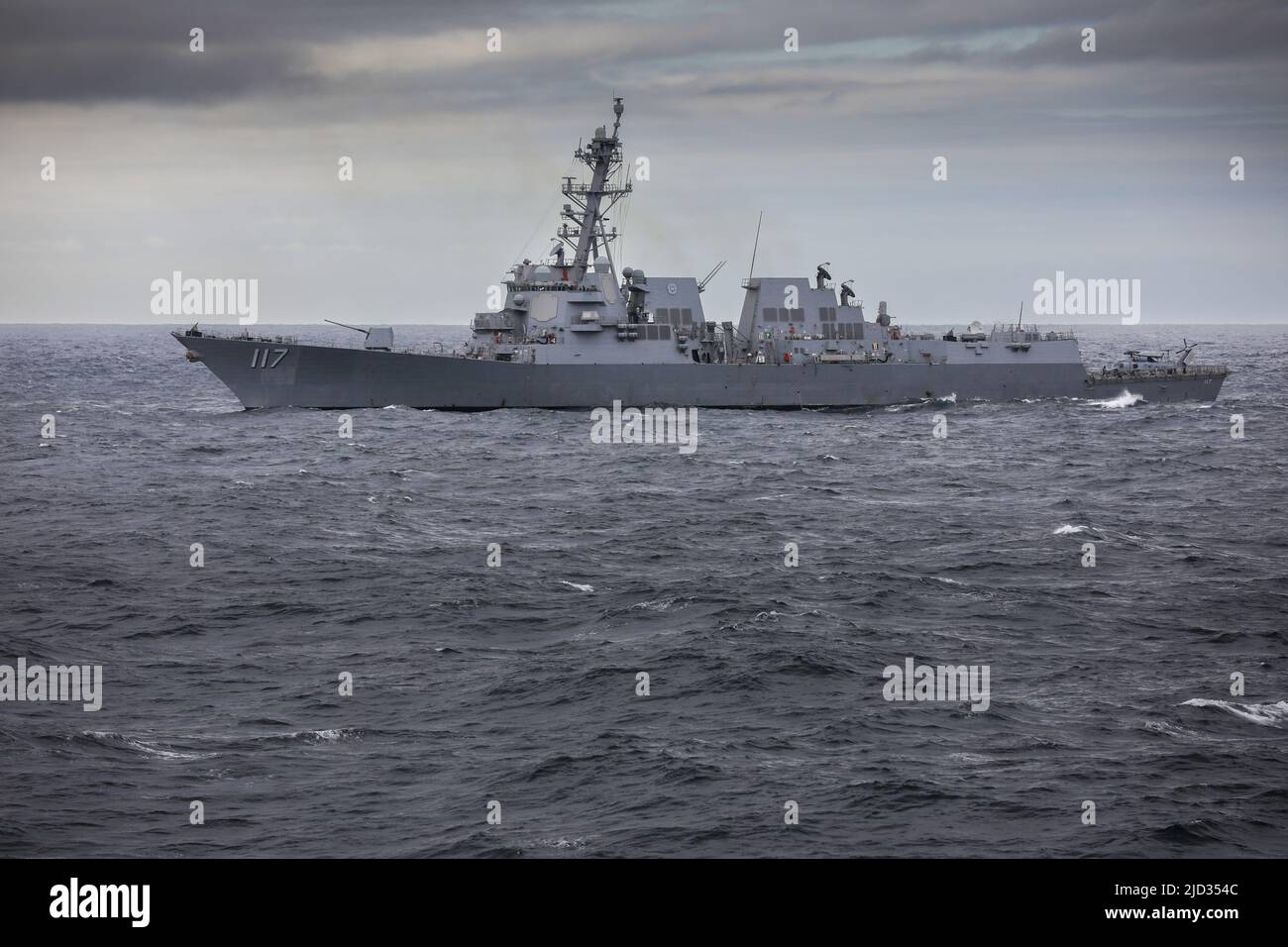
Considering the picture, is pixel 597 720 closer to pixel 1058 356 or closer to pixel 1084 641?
pixel 1084 641

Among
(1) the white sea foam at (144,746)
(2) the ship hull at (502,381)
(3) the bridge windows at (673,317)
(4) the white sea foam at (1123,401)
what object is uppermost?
(3) the bridge windows at (673,317)

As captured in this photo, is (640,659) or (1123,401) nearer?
(640,659)

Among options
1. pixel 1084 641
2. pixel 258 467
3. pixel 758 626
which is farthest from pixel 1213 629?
pixel 258 467

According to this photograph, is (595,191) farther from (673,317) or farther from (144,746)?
(144,746)

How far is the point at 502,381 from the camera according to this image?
5353cm

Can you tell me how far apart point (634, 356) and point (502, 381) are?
5.94m

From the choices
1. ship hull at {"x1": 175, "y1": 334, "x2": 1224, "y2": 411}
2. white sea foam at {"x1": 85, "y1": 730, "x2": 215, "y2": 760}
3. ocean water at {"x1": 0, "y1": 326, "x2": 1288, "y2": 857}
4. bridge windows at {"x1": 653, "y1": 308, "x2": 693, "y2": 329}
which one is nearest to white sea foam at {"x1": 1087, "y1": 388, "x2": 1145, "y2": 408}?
ship hull at {"x1": 175, "y1": 334, "x2": 1224, "y2": 411}

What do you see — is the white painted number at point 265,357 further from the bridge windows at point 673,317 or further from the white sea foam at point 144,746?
the white sea foam at point 144,746

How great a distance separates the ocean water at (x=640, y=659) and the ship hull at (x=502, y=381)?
1437 centimetres

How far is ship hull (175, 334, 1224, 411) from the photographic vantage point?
174 feet

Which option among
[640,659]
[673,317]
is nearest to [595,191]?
[673,317]

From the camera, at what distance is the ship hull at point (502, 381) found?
53000 millimetres

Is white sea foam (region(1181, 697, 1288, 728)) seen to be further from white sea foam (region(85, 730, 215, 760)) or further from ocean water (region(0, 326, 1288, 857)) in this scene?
white sea foam (region(85, 730, 215, 760))

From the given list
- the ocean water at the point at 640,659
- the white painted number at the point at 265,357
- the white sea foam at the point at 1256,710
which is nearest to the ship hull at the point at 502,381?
the white painted number at the point at 265,357
